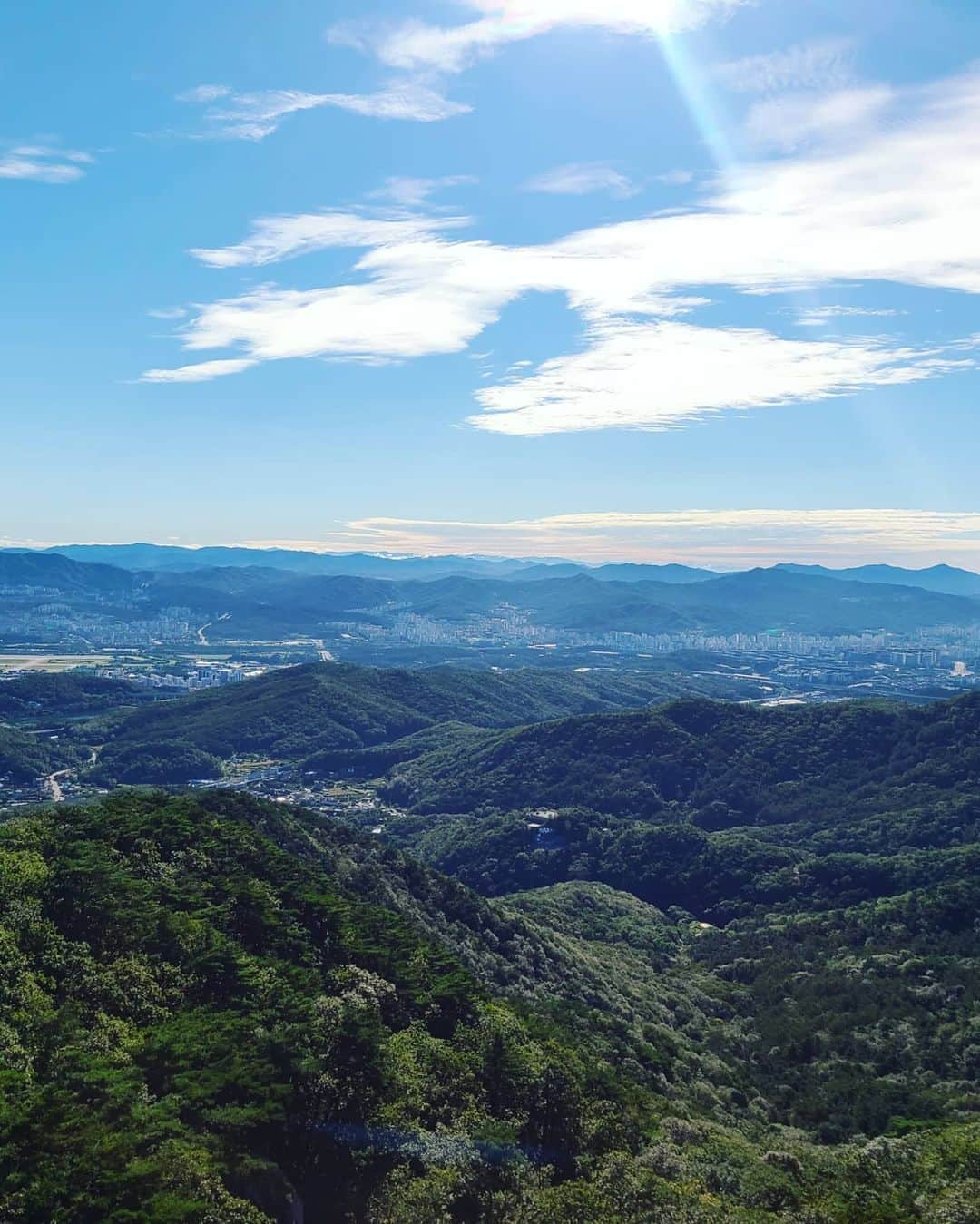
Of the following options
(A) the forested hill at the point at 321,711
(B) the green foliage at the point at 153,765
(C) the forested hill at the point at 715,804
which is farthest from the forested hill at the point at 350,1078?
(A) the forested hill at the point at 321,711

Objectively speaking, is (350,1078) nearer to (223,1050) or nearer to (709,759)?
(223,1050)

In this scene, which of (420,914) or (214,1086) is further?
(420,914)

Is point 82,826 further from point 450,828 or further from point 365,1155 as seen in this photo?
point 450,828

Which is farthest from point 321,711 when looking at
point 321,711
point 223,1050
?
point 223,1050

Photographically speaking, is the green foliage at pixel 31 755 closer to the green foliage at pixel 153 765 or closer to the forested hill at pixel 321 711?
the green foliage at pixel 153 765

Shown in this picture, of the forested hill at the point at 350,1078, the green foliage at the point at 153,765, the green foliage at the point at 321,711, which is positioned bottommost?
the green foliage at the point at 153,765

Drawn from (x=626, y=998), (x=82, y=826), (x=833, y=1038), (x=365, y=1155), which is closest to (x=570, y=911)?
(x=626, y=998)
